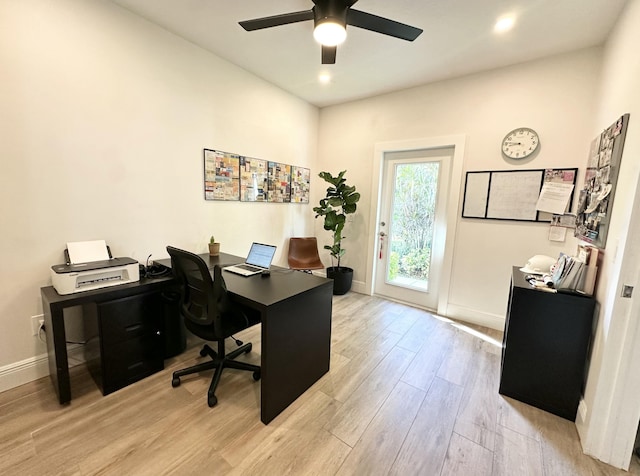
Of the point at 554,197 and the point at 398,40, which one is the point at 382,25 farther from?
the point at 554,197

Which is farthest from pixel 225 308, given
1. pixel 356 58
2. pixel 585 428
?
pixel 356 58

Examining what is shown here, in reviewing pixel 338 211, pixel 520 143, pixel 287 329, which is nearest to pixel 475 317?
pixel 520 143

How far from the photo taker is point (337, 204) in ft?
12.1

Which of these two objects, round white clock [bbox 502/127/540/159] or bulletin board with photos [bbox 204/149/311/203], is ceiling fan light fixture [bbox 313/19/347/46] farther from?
round white clock [bbox 502/127/540/159]

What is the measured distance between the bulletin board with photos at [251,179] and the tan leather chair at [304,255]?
23.5 inches

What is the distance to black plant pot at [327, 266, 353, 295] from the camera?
3816 mm

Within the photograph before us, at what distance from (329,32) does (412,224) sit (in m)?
2.45

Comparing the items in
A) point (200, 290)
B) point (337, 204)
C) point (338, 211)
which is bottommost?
point (200, 290)

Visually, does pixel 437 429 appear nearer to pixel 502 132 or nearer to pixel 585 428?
pixel 585 428

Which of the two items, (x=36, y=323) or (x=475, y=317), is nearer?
(x=36, y=323)

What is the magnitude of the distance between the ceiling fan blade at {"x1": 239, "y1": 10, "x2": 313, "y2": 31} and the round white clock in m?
2.25

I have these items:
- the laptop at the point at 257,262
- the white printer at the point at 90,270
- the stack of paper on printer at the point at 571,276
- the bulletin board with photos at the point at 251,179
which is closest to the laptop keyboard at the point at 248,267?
the laptop at the point at 257,262

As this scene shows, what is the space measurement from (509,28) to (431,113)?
1072mm

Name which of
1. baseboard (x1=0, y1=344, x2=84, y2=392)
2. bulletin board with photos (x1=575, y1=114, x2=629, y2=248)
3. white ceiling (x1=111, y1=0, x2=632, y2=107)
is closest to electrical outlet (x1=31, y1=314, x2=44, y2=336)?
baseboard (x1=0, y1=344, x2=84, y2=392)
